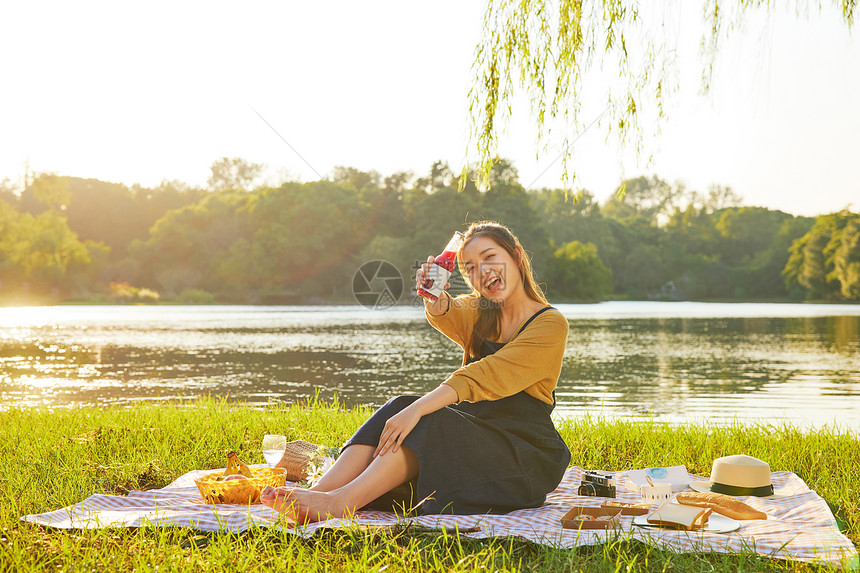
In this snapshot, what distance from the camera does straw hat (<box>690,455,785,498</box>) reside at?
3.39 metres

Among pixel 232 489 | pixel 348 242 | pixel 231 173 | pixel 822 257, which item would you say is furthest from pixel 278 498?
pixel 231 173

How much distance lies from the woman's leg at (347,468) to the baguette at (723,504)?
1427 mm

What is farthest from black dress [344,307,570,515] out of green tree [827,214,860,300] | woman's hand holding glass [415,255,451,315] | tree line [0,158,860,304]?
green tree [827,214,860,300]

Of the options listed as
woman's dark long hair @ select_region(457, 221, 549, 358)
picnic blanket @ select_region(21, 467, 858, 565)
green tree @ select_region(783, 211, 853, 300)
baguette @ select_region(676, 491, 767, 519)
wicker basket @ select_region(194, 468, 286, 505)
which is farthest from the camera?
green tree @ select_region(783, 211, 853, 300)

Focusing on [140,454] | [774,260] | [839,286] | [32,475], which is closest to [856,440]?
[140,454]

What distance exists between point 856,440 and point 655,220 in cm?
7276

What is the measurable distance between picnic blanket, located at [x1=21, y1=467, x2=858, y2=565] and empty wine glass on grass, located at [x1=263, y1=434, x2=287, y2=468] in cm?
71

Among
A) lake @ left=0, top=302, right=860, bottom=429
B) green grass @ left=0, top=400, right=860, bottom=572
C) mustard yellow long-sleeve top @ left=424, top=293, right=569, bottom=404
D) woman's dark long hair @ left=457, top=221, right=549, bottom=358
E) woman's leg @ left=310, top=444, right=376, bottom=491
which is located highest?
woman's dark long hair @ left=457, top=221, right=549, bottom=358

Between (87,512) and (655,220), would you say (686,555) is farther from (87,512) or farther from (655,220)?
(655,220)

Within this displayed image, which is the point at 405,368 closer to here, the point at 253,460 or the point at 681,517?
the point at 253,460

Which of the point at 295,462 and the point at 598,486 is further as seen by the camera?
the point at 295,462

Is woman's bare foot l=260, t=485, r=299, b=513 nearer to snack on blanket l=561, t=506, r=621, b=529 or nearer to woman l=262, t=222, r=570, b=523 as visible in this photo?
woman l=262, t=222, r=570, b=523

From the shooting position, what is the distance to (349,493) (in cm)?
282

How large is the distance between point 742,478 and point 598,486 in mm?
682
